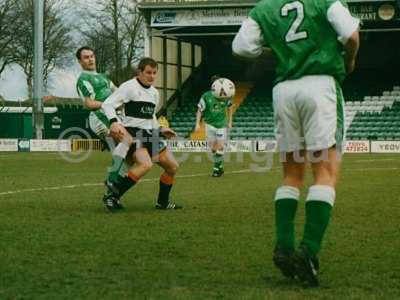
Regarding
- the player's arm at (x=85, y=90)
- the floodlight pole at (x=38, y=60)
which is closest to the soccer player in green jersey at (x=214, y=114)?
the player's arm at (x=85, y=90)

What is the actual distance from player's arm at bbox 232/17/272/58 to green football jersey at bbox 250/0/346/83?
108 millimetres

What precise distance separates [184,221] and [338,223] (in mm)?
1491

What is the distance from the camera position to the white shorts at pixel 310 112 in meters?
5.34

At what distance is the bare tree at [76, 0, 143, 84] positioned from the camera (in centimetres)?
5238

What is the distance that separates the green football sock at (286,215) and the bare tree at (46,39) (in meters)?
47.1

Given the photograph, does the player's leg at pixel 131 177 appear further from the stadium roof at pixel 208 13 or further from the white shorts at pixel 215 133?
the stadium roof at pixel 208 13

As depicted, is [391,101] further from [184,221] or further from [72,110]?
[184,221]

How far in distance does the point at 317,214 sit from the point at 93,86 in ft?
22.9

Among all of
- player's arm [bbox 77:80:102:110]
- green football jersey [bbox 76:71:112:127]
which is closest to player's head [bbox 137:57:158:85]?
player's arm [bbox 77:80:102:110]

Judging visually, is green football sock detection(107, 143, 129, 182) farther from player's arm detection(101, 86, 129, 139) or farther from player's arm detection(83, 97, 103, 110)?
player's arm detection(83, 97, 103, 110)

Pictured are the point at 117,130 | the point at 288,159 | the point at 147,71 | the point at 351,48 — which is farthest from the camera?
the point at 147,71

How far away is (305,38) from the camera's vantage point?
5.38 m

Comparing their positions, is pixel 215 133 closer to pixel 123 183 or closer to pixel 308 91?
pixel 123 183

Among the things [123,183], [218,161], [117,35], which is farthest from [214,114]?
[117,35]
